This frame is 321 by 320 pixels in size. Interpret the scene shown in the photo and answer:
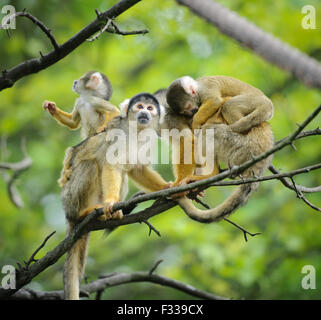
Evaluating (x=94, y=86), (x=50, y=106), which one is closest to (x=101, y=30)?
(x=50, y=106)

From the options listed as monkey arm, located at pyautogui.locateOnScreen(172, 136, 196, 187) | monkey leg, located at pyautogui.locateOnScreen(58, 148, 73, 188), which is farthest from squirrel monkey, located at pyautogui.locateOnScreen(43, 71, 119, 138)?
monkey arm, located at pyautogui.locateOnScreen(172, 136, 196, 187)

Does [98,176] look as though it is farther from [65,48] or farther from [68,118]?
[65,48]

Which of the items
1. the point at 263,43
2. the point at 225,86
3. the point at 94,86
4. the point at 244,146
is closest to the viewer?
the point at 263,43

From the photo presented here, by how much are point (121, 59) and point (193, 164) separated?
746cm

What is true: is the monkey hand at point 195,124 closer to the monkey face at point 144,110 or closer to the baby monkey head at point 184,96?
the baby monkey head at point 184,96

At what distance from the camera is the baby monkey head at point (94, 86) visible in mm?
5664

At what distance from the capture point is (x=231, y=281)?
8.81 metres

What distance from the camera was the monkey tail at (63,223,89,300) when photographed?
448 centimetres

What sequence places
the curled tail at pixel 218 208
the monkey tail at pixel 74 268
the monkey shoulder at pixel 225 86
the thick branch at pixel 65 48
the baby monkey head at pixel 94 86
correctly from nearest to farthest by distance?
1. the thick branch at pixel 65 48
2. the curled tail at pixel 218 208
3. the monkey tail at pixel 74 268
4. the monkey shoulder at pixel 225 86
5. the baby monkey head at pixel 94 86

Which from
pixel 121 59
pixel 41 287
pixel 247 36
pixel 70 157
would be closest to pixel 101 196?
pixel 70 157

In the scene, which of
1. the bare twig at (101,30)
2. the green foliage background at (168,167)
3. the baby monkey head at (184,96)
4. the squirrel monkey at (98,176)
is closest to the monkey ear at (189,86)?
the baby monkey head at (184,96)

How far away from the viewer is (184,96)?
4922 millimetres

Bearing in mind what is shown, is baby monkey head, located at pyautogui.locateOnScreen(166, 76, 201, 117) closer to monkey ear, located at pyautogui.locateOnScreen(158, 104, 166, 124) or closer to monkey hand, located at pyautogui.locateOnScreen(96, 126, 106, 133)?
monkey ear, located at pyautogui.locateOnScreen(158, 104, 166, 124)

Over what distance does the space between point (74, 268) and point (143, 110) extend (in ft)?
5.99
